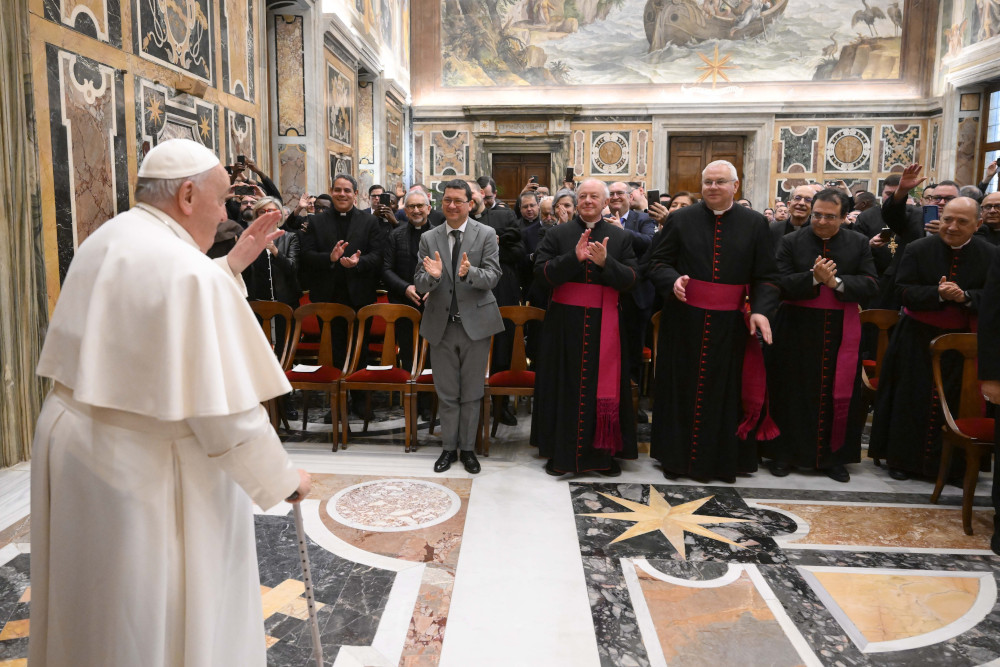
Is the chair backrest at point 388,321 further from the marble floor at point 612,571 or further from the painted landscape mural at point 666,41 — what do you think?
the painted landscape mural at point 666,41

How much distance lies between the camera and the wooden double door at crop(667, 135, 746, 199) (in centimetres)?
1477

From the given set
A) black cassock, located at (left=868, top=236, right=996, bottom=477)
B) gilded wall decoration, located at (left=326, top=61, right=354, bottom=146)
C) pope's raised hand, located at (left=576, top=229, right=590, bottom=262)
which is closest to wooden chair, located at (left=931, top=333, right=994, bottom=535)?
black cassock, located at (left=868, top=236, right=996, bottom=477)

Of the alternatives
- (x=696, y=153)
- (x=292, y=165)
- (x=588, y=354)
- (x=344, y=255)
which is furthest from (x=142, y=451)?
(x=696, y=153)

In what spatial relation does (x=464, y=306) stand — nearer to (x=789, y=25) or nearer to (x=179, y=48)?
(x=179, y=48)

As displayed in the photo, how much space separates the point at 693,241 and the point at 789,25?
41.4ft

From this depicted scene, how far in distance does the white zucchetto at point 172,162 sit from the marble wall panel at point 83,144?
3.46 metres

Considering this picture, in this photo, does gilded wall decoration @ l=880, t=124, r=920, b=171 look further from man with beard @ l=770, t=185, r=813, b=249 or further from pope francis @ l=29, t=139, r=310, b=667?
pope francis @ l=29, t=139, r=310, b=667

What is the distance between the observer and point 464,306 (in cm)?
438

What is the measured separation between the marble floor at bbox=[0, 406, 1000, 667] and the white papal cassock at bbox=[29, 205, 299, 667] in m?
0.97

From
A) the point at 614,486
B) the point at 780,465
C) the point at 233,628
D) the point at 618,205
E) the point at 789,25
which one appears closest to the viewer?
the point at 233,628

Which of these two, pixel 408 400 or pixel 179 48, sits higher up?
pixel 179 48

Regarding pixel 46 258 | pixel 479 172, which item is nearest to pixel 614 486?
pixel 46 258

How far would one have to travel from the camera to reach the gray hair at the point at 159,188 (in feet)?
5.47

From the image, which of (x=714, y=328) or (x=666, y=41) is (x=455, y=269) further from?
(x=666, y=41)
